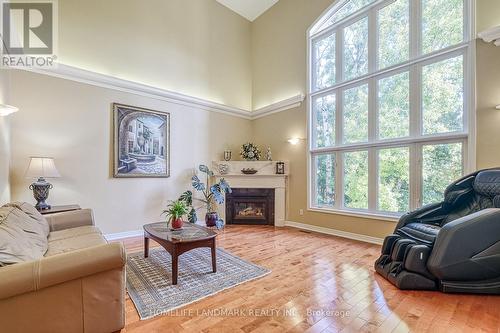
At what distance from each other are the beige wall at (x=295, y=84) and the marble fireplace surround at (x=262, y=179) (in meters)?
0.21

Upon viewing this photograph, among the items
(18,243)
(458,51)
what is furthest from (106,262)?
(458,51)

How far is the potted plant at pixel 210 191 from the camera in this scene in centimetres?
524

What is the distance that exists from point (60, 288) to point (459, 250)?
3298 millimetres

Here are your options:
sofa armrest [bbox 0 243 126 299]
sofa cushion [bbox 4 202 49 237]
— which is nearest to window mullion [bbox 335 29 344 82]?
sofa armrest [bbox 0 243 126 299]

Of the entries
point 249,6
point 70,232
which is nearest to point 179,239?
point 70,232

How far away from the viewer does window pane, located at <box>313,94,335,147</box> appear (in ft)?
16.3

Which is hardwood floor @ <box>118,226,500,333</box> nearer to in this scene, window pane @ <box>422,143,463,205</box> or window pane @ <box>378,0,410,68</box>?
window pane @ <box>422,143,463,205</box>

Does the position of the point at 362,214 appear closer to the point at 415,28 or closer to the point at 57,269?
the point at 415,28

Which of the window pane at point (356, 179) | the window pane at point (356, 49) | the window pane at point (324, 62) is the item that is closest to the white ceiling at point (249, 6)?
the window pane at point (324, 62)

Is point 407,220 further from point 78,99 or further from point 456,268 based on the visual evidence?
point 78,99

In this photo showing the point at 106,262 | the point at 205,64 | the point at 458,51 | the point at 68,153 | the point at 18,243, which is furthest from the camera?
the point at 205,64

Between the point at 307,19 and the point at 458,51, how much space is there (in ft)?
10.0

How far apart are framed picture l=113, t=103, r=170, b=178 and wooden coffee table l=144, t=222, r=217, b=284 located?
Result: 190 centimetres

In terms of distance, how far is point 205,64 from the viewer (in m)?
5.86
